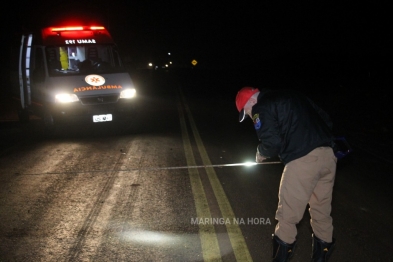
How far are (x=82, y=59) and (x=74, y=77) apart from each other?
3.62 ft

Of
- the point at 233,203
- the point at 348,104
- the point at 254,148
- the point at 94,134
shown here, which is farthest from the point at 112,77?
the point at 348,104

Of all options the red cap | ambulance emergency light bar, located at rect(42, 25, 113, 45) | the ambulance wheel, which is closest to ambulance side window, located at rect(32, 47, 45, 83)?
ambulance emergency light bar, located at rect(42, 25, 113, 45)

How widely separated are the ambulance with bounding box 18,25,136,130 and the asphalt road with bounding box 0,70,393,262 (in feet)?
4.06

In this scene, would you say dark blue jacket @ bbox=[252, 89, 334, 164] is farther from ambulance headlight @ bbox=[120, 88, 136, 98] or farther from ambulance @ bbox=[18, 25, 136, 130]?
ambulance headlight @ bbox=[120, 88, 136, 98]

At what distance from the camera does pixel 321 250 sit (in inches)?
169

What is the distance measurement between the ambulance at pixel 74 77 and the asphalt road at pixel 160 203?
1239 millimetres

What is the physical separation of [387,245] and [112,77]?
9.29 m

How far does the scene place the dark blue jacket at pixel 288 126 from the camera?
12.9 ft

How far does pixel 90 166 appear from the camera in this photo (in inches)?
338

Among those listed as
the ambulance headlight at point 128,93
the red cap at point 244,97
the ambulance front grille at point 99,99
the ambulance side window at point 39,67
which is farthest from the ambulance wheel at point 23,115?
the red cap at point 244,97

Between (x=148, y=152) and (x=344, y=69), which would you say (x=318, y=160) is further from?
(x=344, y=69)

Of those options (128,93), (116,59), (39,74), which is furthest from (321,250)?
(116,59)

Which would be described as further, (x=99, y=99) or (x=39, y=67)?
(x=39, y=67)

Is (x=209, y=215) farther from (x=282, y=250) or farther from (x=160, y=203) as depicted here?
(x=282, y=250)
